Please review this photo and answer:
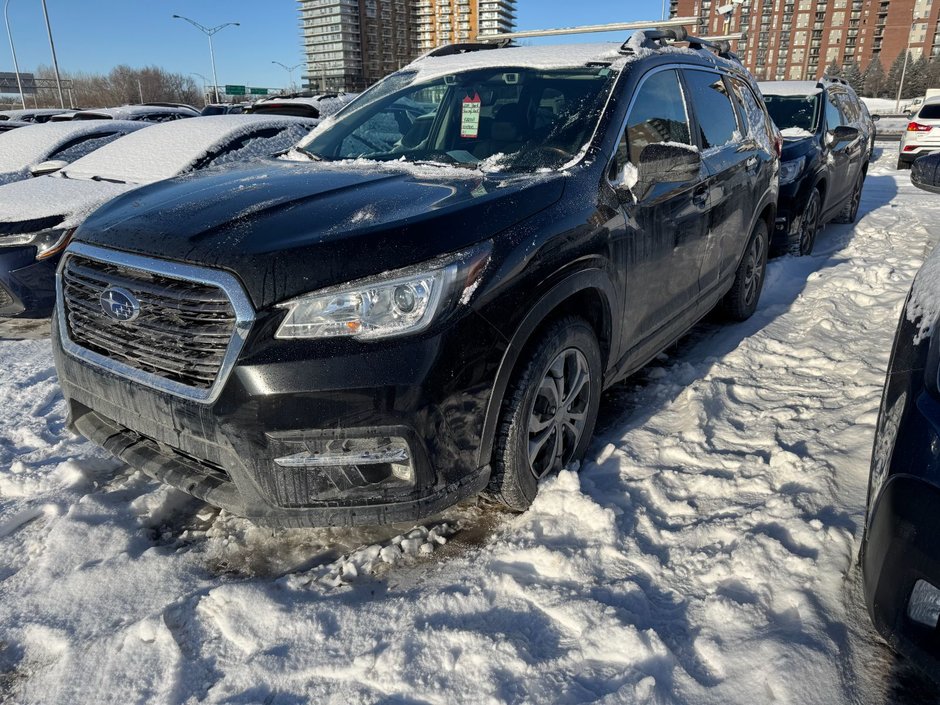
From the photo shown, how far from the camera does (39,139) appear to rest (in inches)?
311

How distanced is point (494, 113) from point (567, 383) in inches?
54.5

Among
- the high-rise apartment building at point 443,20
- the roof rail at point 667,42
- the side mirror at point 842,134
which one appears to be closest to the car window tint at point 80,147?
the roof rail at point 667,42

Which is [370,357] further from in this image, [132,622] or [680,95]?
[680,95]

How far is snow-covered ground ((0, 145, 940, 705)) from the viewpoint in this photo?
1.89 meters

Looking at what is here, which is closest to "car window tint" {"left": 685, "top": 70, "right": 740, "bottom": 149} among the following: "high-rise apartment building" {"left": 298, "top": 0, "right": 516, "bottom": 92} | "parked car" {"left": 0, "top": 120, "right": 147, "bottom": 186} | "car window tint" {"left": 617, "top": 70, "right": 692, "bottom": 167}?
"car window tint" {"left": 617, "top": 70, "right": 692, "bottom": 167}

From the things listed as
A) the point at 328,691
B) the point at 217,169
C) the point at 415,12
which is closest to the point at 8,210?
the point at 217,169

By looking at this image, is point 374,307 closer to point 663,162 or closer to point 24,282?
point 663,162

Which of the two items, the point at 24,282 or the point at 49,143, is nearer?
the point at 24,282

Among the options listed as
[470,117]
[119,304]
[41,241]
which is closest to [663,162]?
[470,117]

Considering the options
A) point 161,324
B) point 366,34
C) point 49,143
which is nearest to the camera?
point 161,324

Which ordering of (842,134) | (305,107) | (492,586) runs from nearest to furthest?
(492,586) < (842,134) < (305,107)

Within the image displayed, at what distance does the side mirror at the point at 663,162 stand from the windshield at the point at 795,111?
558 cm

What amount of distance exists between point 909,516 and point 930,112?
15.9 meters

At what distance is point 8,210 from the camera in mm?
4762
